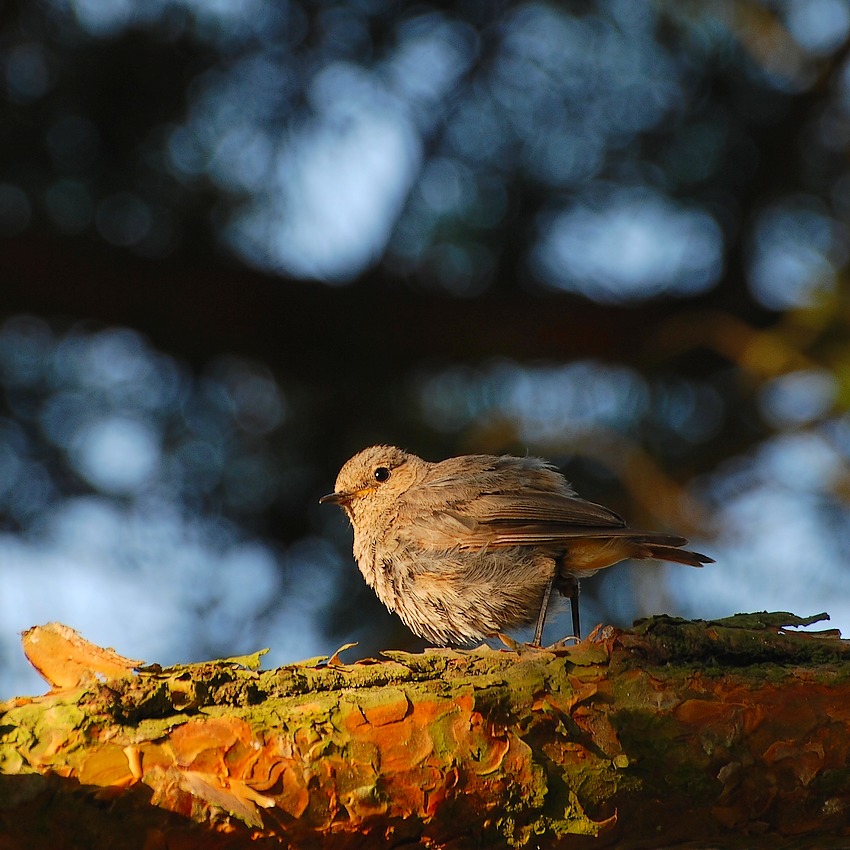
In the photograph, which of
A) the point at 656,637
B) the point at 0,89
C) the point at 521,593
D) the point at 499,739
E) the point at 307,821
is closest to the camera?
the point at 307,821

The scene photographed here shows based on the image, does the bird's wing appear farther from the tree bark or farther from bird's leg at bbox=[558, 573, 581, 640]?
the tree bark

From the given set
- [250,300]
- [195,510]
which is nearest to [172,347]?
[250,300]

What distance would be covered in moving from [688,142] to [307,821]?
4.73 m

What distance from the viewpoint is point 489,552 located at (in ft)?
11.6

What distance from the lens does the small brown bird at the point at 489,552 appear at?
136 inches

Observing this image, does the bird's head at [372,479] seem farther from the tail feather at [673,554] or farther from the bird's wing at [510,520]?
the tail feather at [673,554]

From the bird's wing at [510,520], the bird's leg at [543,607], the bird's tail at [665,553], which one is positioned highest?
the bird's wing at [510,520]

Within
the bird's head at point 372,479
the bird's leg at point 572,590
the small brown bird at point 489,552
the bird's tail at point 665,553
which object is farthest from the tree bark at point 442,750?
the bird's head at point 372,479

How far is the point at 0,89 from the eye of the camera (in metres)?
5.06

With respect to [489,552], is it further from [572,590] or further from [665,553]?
[665,553]

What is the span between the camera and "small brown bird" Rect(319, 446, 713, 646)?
136 inches

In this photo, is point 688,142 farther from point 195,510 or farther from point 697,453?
point 195,510

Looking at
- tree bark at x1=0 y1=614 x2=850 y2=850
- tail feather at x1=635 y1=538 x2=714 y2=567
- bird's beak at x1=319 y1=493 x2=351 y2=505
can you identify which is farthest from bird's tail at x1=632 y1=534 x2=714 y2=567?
bird's beak at x1=319 y1=493 x2=351 y2=505

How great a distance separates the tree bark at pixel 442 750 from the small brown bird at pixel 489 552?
1058mm
